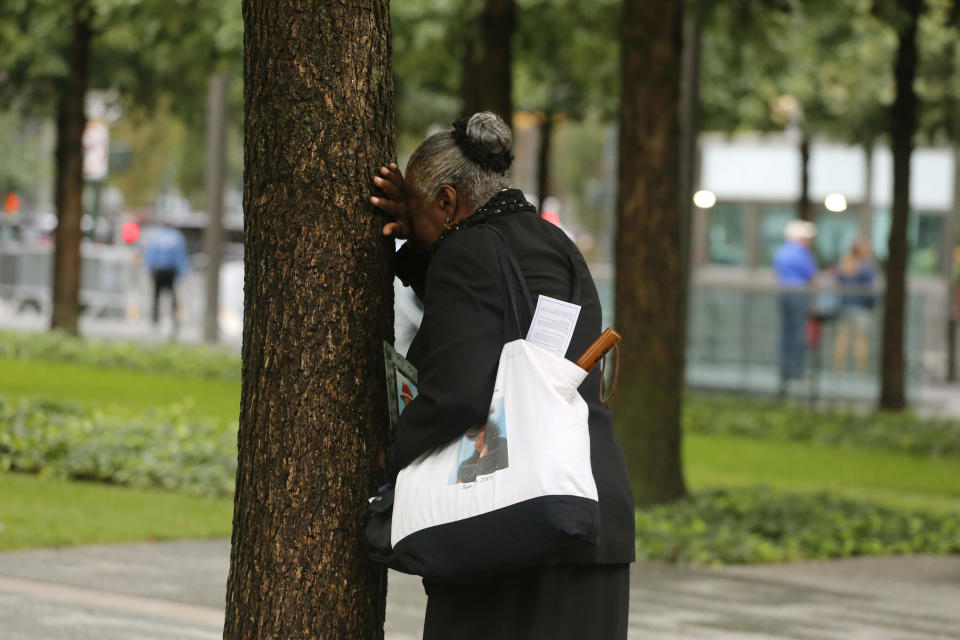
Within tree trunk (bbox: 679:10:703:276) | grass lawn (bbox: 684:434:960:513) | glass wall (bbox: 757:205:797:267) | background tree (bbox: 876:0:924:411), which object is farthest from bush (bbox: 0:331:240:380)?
glass wall (bbox: 757:205:797:267)

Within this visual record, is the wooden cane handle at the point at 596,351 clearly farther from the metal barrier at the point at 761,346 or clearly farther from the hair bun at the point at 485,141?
the metal barrier at the point at 761,346

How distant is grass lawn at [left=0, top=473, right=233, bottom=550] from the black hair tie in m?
4.68

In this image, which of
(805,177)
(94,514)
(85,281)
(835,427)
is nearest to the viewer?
(94,514)

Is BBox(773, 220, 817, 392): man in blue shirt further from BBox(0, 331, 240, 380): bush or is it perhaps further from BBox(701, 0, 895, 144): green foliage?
BBox(0, 331, 240, 380): bush

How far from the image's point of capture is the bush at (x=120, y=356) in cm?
1772

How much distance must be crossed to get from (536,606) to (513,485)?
35 cm

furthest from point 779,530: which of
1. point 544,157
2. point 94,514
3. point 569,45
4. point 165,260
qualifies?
point 165,260

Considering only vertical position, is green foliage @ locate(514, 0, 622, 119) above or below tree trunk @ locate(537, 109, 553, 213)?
above

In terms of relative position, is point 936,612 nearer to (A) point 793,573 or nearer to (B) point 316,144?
(A) point 793,573

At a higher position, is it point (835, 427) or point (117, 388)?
point (117, 388)

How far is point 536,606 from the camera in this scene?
3.38m

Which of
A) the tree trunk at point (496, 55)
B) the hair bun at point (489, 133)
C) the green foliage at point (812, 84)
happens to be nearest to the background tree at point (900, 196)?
the green foliage at point (812, 84)

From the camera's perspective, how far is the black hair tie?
11.3 feet

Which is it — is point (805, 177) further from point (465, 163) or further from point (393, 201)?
point (465, 163)
